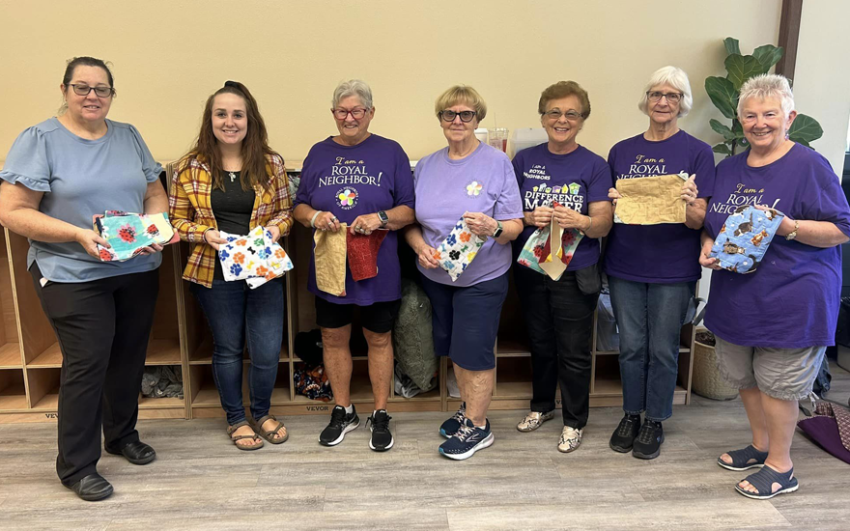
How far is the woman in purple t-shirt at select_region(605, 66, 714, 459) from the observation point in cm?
240

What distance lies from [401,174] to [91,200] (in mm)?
1227

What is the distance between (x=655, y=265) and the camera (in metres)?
2.53

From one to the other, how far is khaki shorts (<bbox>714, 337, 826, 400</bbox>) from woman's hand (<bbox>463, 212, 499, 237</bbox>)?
1.06 metres

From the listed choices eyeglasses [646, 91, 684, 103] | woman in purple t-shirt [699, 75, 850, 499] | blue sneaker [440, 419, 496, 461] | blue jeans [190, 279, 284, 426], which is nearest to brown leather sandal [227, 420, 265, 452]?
blue jeans [190, 279, 284, 426]

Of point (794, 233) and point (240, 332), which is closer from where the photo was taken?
point (794, 233)

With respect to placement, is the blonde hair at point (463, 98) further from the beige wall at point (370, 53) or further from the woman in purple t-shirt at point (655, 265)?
the beige wall at point (370, 53)

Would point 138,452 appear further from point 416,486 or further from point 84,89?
point 84,89

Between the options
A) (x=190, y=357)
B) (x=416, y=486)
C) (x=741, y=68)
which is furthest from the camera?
(x=741, y=68)

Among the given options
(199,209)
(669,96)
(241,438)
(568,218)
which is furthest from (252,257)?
(669,96)

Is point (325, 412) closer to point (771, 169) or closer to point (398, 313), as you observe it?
point (398, 313)

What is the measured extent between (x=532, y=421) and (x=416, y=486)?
78 centimetres

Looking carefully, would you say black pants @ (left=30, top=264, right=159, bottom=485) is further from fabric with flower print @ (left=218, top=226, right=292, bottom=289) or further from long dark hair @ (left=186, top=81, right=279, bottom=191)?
long dark hair @ (left=186, top=81, right=279, bottom=191)

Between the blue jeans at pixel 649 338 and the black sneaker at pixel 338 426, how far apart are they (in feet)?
4.33

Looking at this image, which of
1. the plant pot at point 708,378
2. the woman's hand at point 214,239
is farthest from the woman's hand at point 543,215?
the plant pot at point 708,378
